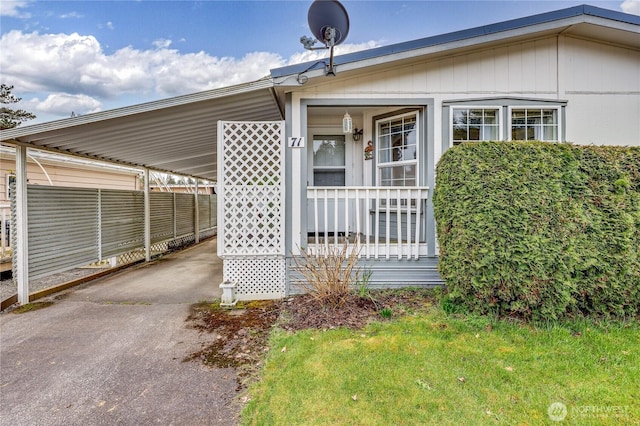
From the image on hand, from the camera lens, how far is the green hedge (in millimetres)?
3246

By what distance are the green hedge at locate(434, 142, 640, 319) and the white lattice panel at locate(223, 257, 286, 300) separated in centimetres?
267

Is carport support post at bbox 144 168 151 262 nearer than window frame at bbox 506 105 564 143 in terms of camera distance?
No

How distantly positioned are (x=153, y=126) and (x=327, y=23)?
3160 mm

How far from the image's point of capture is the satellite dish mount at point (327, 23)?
3.77m

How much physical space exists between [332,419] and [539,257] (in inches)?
106

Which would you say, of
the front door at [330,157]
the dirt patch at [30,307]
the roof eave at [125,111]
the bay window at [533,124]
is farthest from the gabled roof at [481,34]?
the dirt patch at [30,307]

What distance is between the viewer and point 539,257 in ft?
10.6

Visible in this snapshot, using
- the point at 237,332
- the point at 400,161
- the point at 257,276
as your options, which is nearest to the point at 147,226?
the point at 257,276

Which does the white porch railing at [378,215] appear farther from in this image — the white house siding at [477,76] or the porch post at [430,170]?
the white house siding at [477,76]

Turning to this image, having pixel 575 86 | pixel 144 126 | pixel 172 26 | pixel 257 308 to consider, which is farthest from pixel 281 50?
pixel 257 308

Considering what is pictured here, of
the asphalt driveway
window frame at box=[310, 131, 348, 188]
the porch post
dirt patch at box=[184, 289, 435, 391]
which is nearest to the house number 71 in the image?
window frame at box=[310, 131, 348, 188]

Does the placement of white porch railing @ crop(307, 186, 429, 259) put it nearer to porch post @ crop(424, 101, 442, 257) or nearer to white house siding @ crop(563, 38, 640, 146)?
porch post @ crop(424, 101, 442, 257)

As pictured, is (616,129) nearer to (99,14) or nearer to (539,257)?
(539,257)

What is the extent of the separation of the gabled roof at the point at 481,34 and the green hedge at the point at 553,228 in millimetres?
1903
